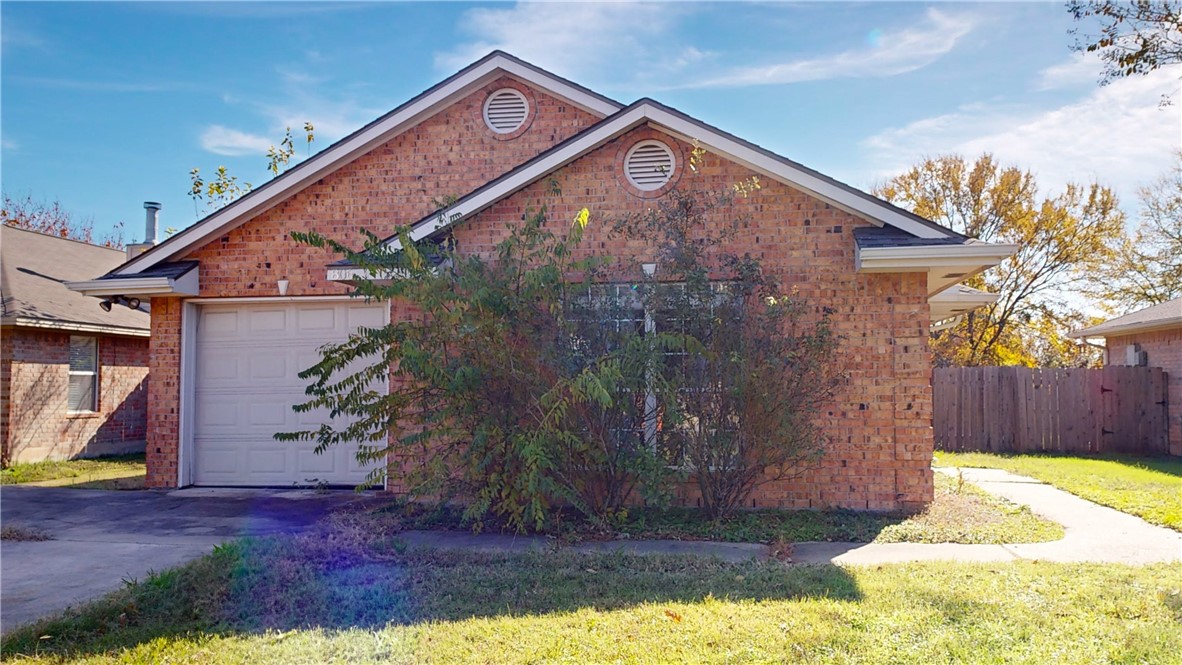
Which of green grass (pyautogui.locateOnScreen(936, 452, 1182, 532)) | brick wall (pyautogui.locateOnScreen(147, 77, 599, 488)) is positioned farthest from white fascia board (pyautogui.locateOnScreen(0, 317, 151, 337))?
green grass (pyautogui.locateOnScreen(936, 452, 1182, 532))

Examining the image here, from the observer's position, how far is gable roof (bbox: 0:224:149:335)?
45.7 ft

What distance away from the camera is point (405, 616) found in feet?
17.3

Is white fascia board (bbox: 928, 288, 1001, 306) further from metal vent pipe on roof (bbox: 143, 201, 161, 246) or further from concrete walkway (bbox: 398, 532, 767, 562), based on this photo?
metal vent pipe on roof (bbox: 143, 201, 161, 246)

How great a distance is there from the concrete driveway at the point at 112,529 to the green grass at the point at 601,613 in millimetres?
713

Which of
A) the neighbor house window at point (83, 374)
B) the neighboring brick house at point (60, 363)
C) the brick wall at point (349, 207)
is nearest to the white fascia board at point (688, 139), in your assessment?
the brick wall at point (349, 207)

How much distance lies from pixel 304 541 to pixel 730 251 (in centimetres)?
526

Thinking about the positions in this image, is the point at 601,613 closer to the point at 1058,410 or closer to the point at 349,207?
the point at 349,207

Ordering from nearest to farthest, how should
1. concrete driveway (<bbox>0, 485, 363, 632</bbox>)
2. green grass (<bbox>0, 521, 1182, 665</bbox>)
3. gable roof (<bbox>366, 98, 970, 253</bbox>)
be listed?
1. green grass (<bbox>0, 521, 1182, 665</bbox>)
2. concrete driveway (<bbox>0, 485, 363, 632</bbox>)
3. gable roof (<bbox>366, 98, 970, 253</bbox>)

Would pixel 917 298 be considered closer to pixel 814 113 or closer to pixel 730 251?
pixel 730 251

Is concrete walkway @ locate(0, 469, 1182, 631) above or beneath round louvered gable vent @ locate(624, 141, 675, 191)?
beneath

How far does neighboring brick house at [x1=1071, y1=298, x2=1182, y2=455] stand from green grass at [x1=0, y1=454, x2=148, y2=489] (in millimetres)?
18793

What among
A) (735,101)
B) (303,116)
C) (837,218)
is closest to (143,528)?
(837,218)

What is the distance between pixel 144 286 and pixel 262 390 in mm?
1990

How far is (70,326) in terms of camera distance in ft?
47.2
